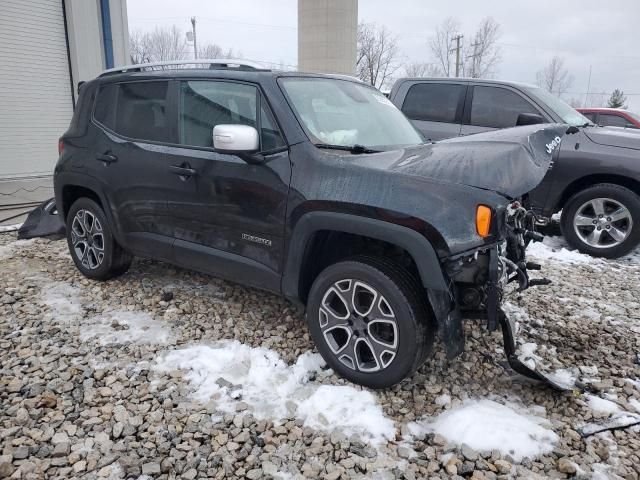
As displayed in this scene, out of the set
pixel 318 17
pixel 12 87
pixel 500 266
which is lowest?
pixel 500 266

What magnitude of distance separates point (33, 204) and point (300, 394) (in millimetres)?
6986

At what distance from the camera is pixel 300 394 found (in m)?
2.94

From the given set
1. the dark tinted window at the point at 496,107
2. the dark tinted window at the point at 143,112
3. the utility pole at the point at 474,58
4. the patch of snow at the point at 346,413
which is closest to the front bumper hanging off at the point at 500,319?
the patch of snow at the point at 346,413

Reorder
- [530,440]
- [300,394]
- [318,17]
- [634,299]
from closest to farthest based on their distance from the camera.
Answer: [530,440] → [300,394] → [634,299] → [318,17]

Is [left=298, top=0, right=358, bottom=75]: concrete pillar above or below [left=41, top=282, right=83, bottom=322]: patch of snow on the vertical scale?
above

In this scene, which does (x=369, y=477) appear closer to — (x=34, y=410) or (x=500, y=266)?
(x=500, y=266)

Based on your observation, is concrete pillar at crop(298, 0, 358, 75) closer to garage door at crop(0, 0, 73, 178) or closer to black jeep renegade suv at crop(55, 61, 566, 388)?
garage door at crop(0, 0, 73, 178)

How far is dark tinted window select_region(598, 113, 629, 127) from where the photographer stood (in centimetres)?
1083

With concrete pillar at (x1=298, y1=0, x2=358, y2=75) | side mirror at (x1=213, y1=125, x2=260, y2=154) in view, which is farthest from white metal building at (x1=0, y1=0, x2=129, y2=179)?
concrete pillar at (x1=298, y1=0, x2=358, y2=75)

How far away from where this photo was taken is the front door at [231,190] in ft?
10.5

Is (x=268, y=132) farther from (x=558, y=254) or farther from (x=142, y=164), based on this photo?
(x=558, y=254)

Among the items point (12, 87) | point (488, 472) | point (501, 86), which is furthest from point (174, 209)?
point (12, 87)

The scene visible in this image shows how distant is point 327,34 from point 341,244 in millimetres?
28969

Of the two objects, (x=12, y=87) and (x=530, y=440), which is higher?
(x=12, y=87)
